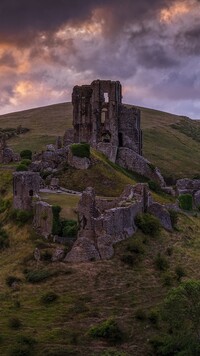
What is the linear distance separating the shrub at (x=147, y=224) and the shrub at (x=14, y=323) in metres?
21.0

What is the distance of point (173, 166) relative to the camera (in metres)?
156

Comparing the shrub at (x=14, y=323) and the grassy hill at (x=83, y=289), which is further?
the shrub at (x=14, y=323)

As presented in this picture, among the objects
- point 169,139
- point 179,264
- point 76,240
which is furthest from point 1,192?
point 169,139

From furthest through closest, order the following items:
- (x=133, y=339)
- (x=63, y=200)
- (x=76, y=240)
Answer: (x=63, y=200)
(x=76, y=240)
(x=133, y=339)

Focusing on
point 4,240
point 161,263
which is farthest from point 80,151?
point 161,263

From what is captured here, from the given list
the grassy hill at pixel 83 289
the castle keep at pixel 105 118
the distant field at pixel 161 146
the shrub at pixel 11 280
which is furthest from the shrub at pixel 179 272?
the distant field at pixel 161 146

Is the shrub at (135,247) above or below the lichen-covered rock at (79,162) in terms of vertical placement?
below

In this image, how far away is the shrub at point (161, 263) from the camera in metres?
56.2

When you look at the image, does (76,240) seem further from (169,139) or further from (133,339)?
(169,139)

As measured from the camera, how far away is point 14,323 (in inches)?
1753

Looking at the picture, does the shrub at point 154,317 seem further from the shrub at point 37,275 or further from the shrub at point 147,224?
the shrub at point 147,224

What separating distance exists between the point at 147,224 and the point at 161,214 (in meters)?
5.22

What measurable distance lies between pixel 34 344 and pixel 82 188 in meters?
39.1

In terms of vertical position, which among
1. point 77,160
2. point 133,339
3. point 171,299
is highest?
point 77,160
